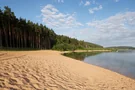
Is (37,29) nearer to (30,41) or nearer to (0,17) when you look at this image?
(30,41)

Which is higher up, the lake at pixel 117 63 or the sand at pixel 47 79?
the sand at pixel 47 79

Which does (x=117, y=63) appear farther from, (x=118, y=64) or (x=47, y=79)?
(x=47, y=79)

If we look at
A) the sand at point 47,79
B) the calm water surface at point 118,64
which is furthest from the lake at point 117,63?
the sand at point 47,79

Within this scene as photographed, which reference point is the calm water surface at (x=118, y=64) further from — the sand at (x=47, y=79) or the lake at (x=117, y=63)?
the sand at (x=47, y=79)

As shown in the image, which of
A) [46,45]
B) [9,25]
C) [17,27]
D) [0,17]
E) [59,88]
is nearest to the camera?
[59,88]

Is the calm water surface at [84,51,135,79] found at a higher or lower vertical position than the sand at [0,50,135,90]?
lower

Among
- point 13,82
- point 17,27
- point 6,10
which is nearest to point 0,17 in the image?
point 6,10

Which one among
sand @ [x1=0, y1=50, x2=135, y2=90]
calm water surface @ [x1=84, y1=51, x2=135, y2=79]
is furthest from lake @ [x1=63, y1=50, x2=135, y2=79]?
sand @ [x1=0, y1=50, x2=135, y2=90]

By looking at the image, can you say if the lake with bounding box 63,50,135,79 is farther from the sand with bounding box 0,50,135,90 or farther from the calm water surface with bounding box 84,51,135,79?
the sand with bounding box 0,50,135,90

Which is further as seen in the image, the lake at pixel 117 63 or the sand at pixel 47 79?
the lake at pixel 117 63

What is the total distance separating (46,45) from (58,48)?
30.7 feet

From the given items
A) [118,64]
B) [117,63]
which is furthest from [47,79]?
[117,63]

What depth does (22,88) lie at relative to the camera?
4.36 m

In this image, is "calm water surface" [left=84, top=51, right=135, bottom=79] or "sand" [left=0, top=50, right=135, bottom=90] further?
"calm water surface" [left=84, top=51, right=135, bottom=79]
